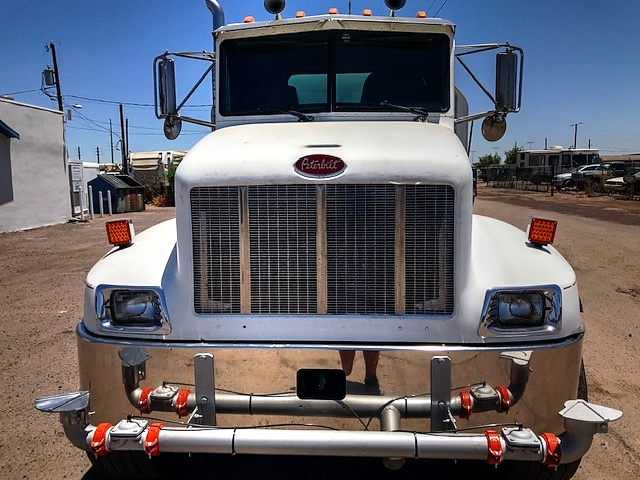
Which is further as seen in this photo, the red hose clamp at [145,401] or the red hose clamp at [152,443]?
the red hose clamp at [145,401]

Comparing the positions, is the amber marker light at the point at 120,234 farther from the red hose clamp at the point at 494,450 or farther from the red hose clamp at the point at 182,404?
the red hose clamp at the point at 494,450

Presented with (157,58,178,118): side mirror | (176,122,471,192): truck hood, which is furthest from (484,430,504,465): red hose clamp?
(157,58,178,118): side mirror

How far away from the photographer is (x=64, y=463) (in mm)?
3787

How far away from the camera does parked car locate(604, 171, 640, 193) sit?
99.3ft

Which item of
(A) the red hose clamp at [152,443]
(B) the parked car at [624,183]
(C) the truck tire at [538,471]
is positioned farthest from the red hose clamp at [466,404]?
(B) the parked car at [624,183]

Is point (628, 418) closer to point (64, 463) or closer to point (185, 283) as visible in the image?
point (185, 283)

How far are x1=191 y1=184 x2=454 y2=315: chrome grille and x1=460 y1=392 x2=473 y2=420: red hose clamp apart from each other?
42 centimetres

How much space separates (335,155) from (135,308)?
1317 millimetres

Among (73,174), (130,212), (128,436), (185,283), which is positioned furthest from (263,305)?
(130,212)

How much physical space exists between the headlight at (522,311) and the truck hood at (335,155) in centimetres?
62

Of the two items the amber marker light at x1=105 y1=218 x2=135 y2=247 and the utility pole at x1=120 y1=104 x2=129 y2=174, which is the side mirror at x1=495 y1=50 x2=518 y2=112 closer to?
the amber marker light at x1=105 y1=218 x2=135 y2=247

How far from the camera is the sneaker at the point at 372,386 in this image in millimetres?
2803

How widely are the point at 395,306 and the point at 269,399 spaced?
0.79 meters

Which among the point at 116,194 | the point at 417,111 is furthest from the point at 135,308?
the point at 116,194
